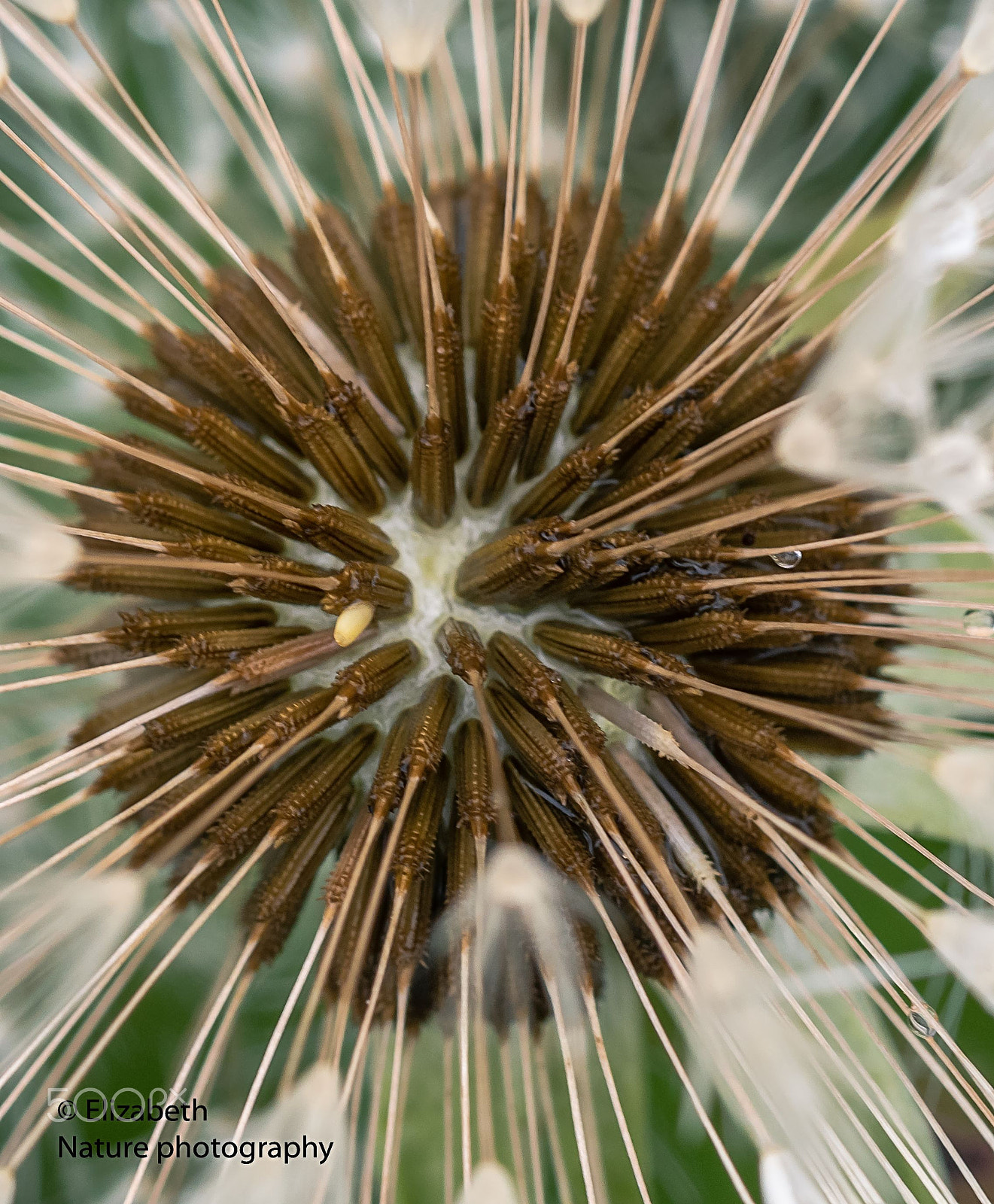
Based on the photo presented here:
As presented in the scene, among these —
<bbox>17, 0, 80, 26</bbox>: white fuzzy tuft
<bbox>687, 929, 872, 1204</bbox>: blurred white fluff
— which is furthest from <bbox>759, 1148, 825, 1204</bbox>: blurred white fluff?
<bbox>17, 0, 80, 26</bbox>: white fuzzy tuft

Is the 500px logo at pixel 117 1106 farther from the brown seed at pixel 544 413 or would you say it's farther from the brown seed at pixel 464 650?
the brown seed at pixel 544 413

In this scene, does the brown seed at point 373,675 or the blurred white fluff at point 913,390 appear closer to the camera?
the blurred white fluff at point 913,390

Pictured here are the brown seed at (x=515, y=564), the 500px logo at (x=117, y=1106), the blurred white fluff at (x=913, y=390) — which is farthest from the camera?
the 500px logo at (x=117, y=1106)

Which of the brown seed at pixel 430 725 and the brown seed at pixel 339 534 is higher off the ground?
the brown seed at pixel 339 534

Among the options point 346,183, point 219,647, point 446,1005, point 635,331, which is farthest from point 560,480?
point 346,183

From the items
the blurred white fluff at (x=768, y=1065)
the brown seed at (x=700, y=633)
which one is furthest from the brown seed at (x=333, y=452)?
the blurred white fluff at (x=768, y=1065)

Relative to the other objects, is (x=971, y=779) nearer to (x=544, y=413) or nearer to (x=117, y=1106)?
(x=544, y=413)

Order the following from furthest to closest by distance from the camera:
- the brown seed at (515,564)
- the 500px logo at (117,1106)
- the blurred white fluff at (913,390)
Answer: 1. the 500px logo at (117,1106)
2. the brown seed at (515,564)
3. the blurred white fluff at (913,390)

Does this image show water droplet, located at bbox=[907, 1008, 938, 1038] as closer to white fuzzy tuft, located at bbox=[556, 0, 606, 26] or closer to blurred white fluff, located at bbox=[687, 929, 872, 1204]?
blurred white fluff, located at bbox=[687, 929, 872, 1204]
